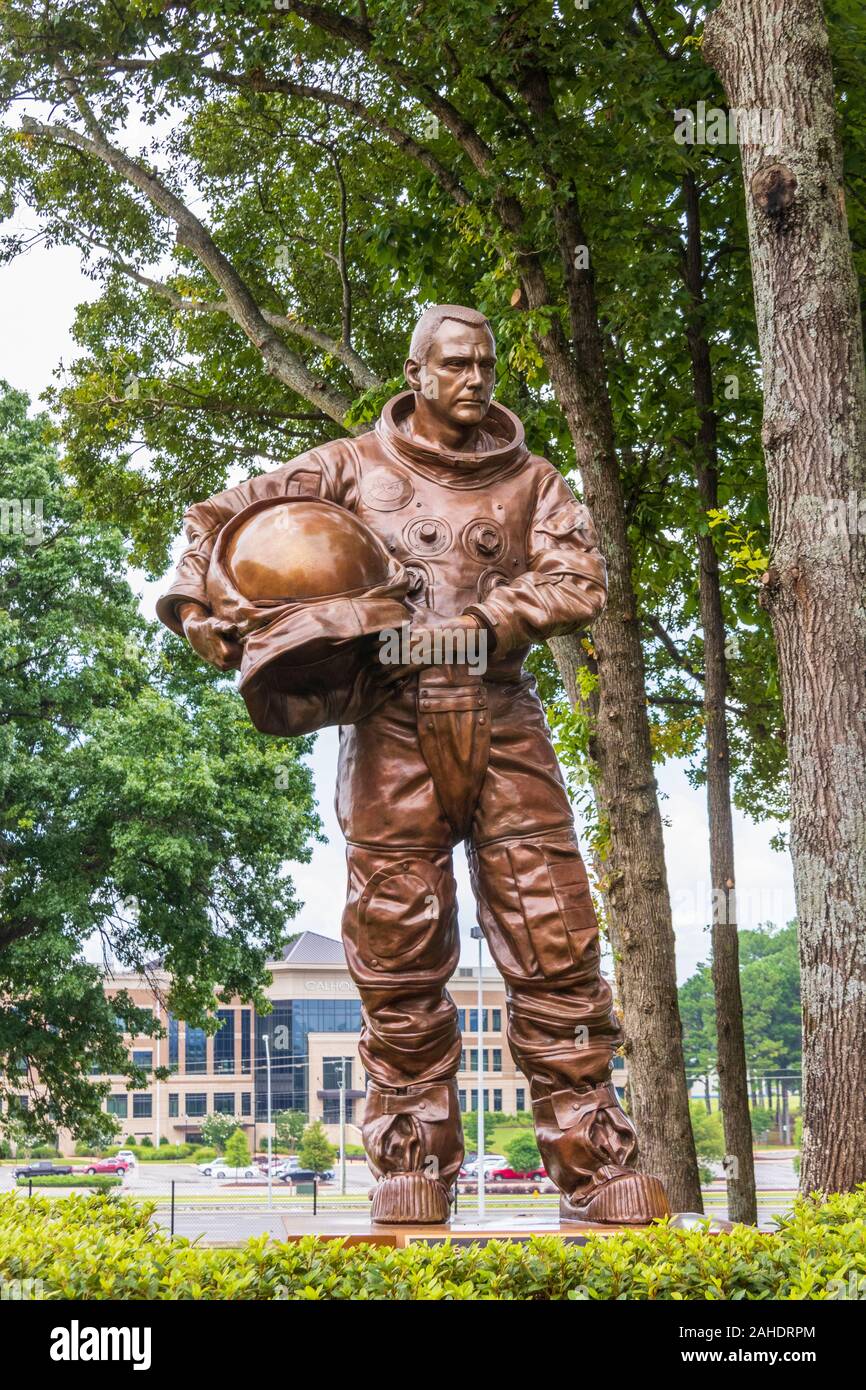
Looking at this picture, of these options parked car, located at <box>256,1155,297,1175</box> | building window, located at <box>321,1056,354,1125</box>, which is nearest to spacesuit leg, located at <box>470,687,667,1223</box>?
parked car, located at <box>256,1155,297,1175</box>

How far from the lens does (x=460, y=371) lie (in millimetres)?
5359

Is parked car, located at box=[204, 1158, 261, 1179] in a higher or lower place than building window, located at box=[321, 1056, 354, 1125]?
lower

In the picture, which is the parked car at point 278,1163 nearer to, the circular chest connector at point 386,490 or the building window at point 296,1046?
the building window at point 296,1046

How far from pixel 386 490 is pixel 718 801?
22.3 feet

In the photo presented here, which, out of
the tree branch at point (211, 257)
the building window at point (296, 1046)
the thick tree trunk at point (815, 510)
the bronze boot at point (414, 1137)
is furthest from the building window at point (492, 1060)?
the bronze boot at point (414, 1137)

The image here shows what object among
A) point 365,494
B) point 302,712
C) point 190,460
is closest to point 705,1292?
point 302,712

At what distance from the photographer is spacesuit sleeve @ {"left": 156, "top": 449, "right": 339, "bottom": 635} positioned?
5082 millimetres

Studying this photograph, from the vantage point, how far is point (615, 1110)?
520 centimetres

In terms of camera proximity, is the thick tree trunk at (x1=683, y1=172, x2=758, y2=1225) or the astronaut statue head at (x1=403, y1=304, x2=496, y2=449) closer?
the astronaut statue head at (x1=403, y1=304, x2=496, y2=449)

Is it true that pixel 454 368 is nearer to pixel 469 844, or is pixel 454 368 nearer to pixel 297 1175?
pixel 469 844

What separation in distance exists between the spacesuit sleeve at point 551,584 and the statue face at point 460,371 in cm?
38

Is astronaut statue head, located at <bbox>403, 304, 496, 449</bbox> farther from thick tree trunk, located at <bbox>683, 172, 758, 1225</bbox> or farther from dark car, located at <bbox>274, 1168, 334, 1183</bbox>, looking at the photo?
dark car, located at <bbox>274, 1168, 334, 1183</bbox>

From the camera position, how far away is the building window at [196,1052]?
151 ft

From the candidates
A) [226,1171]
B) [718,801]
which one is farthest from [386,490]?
[226,1171]
